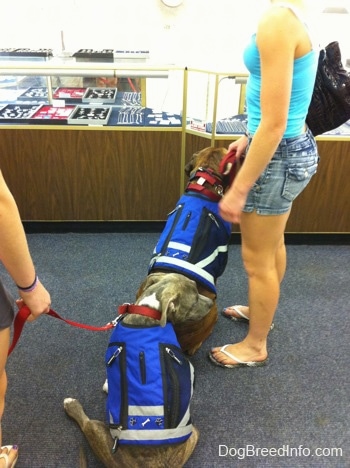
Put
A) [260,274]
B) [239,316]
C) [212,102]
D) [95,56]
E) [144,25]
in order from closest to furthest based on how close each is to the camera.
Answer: [260,274] < [239,316] < [212,102] < [95,56] < [144,25]

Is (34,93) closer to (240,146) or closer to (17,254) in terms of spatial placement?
(240,146)

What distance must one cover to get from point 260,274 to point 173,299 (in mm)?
405

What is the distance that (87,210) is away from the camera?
2768 millimetres

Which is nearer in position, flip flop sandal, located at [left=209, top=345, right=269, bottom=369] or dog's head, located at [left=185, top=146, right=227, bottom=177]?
flip flop sandal, located at [left=209, top=345, right=269, bottom=369]

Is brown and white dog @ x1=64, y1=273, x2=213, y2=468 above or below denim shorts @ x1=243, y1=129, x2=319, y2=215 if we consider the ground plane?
below

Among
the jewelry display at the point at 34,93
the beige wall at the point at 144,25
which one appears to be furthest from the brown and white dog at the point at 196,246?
the beige wall at the point at 144,25

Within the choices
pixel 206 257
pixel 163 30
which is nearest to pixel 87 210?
pixel 206 257

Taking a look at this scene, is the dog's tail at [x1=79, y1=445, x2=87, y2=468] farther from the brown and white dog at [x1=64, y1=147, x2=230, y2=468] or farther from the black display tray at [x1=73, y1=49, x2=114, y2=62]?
the black display tray at [x1=73, y1=49, x2=114, y2=62]

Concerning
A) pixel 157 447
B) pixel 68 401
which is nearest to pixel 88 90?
pixel 68 401

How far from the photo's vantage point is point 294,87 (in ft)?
3.99

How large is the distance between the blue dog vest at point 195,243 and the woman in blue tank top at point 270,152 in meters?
0.17

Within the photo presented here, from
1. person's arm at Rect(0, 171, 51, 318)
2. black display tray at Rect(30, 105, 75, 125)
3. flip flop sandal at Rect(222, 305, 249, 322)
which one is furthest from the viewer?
black display tray at Rect(30, 105, 75, 125)
